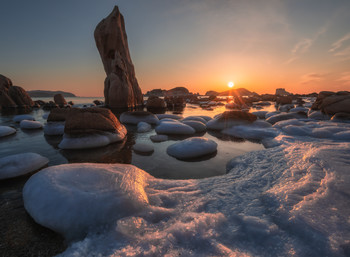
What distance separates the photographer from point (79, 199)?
1669 millimetres

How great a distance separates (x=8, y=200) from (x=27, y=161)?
1.05 metres

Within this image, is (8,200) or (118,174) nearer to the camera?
(8,200)

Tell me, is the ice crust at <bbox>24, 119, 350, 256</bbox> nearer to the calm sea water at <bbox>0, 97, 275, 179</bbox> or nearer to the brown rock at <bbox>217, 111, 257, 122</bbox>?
the calm sea water at <bbox>0, 97, 275, 179</bbox>

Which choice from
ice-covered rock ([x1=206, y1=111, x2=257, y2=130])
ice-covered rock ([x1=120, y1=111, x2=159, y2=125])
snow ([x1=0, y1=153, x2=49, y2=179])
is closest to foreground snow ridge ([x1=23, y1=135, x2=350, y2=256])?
snow ([x1=0, y1=153, x2=49, y2=179])

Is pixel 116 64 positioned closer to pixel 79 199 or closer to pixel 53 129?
pixel 53 129

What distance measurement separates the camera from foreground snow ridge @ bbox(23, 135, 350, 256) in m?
1.29

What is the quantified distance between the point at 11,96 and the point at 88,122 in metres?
25.1

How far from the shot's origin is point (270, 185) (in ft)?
7.47

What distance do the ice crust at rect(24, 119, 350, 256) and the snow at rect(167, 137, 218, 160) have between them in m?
1.17

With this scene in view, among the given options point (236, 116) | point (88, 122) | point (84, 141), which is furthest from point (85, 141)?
point (236, 116)

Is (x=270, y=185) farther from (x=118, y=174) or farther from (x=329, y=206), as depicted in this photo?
(x=118, y=174)

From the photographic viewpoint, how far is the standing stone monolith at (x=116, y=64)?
774 inches

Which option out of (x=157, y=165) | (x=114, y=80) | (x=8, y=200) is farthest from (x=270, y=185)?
(x=114, y=80)

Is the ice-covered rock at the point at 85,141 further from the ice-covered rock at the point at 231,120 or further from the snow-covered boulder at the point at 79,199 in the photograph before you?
the ice-covered rock at the point at 231,120
